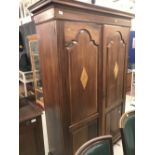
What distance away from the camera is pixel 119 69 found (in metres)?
2.03

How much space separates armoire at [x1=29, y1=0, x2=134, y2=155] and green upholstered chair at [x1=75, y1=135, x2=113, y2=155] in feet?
1.67

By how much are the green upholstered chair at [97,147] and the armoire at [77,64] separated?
1.67 ft

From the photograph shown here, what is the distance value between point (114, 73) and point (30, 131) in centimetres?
128

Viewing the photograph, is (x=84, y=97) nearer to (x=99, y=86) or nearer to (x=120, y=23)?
(x=99, y=86)

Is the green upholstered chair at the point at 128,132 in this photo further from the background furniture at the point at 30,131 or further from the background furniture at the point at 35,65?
the background furniture at the point at 35,65

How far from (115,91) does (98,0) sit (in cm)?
178

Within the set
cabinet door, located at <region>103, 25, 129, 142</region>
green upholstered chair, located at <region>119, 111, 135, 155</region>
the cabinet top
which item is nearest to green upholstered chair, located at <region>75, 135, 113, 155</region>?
green upholstered chair, located at <region>119, 111, 135, 155</region>

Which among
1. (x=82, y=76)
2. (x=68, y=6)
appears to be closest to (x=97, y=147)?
(x=82, y=76)

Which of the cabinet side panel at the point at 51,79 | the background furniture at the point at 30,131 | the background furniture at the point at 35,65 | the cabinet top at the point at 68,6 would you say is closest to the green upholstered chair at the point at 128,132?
the cabinet side panel at the point at 51,79

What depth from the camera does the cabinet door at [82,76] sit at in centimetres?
133

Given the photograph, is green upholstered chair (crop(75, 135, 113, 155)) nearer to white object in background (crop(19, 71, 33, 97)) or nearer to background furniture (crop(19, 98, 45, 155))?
background furniture (crop(19, 98, 45, 155))

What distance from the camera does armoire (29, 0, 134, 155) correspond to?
4.12ft
